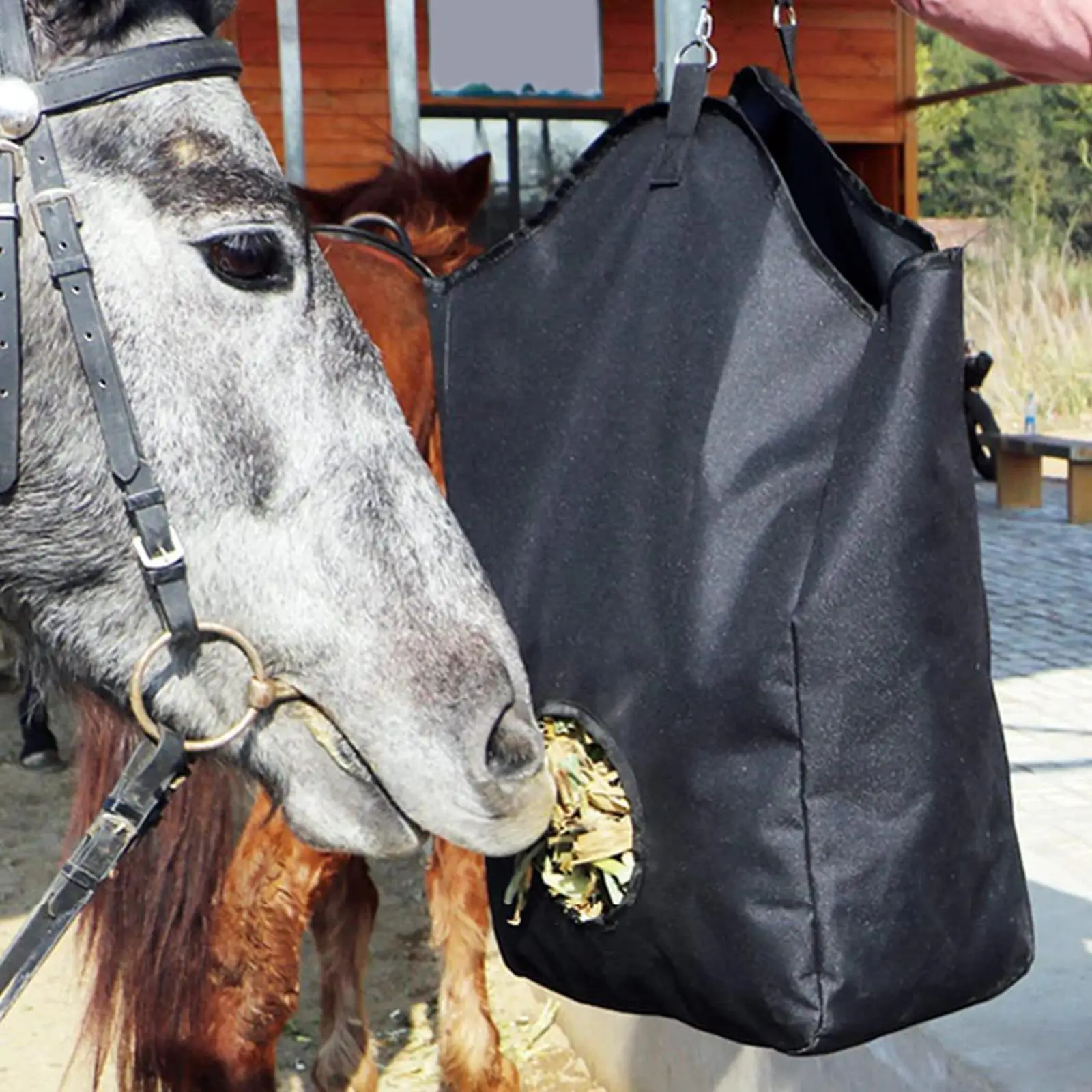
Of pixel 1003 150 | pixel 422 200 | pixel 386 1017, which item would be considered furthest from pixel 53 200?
pixel 1003 150

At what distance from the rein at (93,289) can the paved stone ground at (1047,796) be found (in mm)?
1347

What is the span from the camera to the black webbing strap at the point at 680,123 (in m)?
1.52

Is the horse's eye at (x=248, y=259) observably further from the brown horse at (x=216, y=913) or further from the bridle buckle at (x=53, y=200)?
the brown horse at (x=216, y=913)

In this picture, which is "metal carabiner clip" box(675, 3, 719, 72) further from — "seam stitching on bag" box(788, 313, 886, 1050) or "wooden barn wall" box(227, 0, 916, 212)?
"wooden barn wall" box(227, 0, 916, 212)

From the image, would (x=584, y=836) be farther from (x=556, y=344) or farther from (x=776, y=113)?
(x=776, y=113)

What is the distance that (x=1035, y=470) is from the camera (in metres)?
9.91

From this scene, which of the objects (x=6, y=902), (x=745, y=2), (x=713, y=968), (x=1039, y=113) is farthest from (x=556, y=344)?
(x=1039, y=113)

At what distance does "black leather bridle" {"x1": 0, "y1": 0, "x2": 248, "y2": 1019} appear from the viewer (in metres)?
1.38

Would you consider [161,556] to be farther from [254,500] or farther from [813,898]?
[813,898]

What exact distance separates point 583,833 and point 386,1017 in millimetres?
2323

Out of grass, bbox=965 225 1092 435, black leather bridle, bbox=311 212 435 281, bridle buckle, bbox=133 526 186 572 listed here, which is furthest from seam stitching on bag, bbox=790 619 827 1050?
grass, bbox=965 225 1092 435

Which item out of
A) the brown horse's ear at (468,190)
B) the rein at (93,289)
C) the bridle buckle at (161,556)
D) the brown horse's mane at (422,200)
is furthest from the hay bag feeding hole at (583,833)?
the brown horse's ear at (468,190)

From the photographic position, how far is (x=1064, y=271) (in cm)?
1759

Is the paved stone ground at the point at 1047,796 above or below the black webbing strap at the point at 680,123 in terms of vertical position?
below
